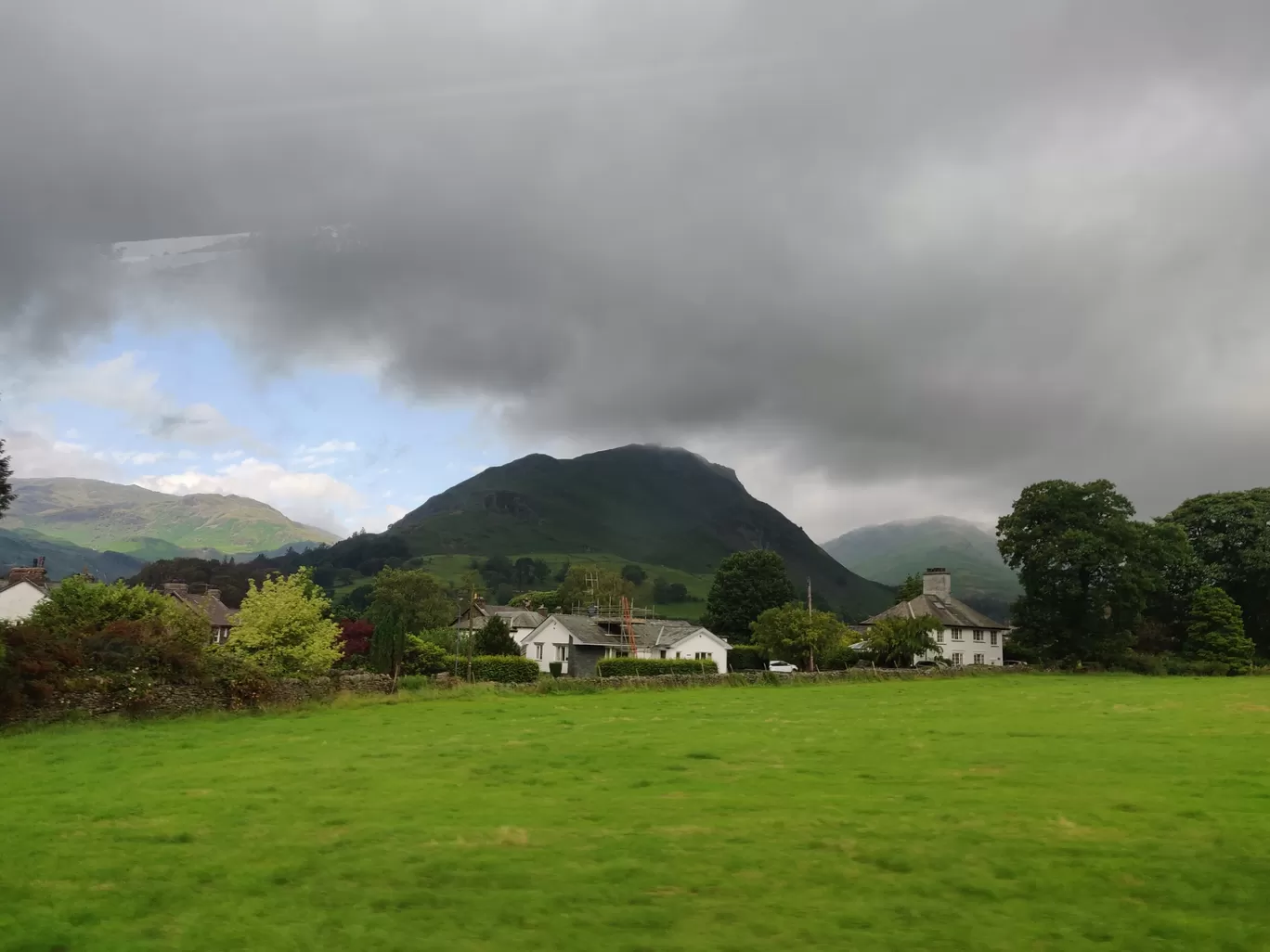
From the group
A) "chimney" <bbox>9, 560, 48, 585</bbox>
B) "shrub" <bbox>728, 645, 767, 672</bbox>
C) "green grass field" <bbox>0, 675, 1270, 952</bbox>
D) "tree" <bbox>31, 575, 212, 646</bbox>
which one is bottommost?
"shrub" <bbox>728, 645, 767, 672</bbox>

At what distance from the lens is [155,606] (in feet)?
138

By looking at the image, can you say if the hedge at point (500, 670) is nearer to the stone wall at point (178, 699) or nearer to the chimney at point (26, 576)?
the stone wall at point (178, 699)

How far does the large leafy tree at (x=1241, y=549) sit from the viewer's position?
81.0 meters

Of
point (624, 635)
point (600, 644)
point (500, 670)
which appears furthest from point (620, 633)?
point (500, 670)

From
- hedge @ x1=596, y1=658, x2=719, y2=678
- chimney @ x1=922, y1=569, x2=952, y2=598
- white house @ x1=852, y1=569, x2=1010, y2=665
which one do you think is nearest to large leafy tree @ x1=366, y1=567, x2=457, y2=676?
hedge @ x1=596, y1=658, x2=719, y2=678

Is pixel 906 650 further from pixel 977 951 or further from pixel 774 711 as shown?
pixel 977 951

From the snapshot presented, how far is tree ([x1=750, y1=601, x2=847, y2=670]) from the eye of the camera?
69125mm

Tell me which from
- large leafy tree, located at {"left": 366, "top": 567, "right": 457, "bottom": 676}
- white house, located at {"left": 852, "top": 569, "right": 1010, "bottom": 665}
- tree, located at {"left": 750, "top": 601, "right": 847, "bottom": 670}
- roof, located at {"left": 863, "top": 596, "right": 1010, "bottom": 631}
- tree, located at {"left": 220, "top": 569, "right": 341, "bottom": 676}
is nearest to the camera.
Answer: tree, located at {"left": 220, "top": 569, "right": 341, "bottom": 676}

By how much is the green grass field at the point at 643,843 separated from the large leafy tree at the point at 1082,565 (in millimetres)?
52200

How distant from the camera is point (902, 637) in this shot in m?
69.2

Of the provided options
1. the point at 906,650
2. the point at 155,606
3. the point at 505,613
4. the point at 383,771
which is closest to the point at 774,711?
the point at 383,771

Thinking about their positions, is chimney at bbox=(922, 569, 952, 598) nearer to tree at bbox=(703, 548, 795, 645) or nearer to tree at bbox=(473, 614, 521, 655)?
tree at bbox=(703, 548, 795, 645)

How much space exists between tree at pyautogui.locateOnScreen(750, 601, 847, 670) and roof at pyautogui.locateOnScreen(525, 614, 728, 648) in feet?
39.5

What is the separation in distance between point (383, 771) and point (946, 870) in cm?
1291
